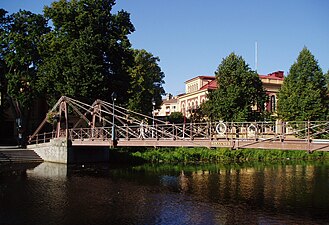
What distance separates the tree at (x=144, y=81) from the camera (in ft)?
177

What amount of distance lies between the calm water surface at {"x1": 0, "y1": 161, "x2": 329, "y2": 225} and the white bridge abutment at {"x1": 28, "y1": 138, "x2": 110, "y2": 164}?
13.1 feet

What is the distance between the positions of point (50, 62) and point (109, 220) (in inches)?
1127

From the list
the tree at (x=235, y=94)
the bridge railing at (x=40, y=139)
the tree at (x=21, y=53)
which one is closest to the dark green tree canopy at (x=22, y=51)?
the tree at (x=21, y=53)

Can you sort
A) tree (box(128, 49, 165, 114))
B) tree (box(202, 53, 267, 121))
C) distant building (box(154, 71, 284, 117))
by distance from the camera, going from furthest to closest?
distant building (box(154, 71, 284, 117)) → tree (box(128, 49, 165, 114)) → tree (box(202, 53, 267, 121))

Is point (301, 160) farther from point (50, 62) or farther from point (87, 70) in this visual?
point (50, 62)

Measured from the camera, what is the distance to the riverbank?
44219 mm

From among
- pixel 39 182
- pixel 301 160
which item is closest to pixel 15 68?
pixel 39 182

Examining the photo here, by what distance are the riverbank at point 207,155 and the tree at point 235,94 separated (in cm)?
450

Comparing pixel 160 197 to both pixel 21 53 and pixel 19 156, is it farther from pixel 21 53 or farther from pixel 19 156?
pixel 21 53

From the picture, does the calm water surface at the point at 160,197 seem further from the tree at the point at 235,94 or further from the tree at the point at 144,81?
the tree at the point at 144,81

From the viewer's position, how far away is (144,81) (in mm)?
56406

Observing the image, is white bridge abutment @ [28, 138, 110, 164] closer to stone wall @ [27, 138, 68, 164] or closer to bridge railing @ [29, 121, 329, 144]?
stone wall @ [27, 138, 68, 164]

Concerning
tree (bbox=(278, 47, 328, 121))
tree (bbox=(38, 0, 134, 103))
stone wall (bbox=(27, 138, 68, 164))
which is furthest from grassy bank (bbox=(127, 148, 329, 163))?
stone wall (bbox=(27, 138, 68, 164))

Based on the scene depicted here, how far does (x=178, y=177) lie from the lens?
102 feet
